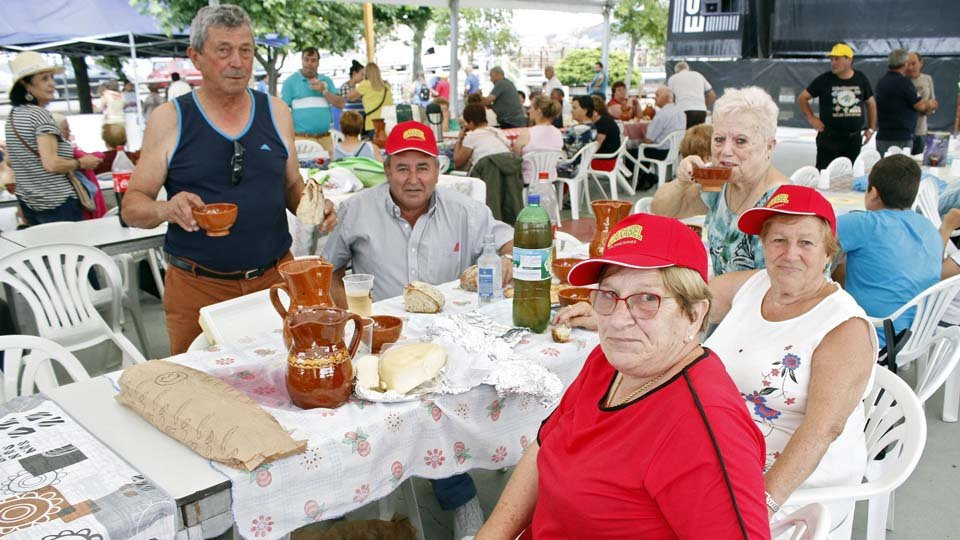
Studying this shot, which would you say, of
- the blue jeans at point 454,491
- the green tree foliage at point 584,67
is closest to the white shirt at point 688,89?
the blue jeans at point 454,491

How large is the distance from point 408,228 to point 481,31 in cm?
2959

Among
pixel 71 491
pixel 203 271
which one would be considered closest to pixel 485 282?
pixel 203 271

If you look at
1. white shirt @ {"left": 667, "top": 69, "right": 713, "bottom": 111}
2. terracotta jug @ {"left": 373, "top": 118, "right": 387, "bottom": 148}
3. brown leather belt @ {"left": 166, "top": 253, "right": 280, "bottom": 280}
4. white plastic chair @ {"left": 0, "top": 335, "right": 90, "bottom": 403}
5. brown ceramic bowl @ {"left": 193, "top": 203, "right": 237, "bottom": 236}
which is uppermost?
white shirt @ {"left": 667, "top": 69, "right": 713, "bottom": 111}

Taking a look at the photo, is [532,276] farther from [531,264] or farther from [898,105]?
[898,105]

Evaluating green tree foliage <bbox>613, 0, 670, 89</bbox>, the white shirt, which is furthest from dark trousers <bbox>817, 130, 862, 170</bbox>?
green tree foliage <bbox>613, 0, 670, 89</bbox>

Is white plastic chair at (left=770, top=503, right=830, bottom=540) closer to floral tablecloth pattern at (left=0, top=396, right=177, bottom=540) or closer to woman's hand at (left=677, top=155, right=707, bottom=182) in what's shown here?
floral tablecloth pattern at (left=0, top=396, right=177, bottom=540)

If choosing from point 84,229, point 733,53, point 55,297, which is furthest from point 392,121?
point 733,53

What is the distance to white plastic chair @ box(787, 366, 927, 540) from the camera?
166cm

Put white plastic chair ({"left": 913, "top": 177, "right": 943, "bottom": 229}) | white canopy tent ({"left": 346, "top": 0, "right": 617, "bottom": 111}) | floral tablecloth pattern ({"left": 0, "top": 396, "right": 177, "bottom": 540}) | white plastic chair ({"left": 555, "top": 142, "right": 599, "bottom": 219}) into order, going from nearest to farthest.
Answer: floral tablecloth pattern ({"left": 0, "top": 396, "right": 177, "bottom": 540})
white plastic chair ({"left": 913, "top": 177, "right": 943, "bottom": 229})
white plastic chair ({"left": 555, "top": 142, "right": 599, "bottom": 219})
white canopy tent ({"left": 346, "top": 0, "right": 617, "bottom": 111})

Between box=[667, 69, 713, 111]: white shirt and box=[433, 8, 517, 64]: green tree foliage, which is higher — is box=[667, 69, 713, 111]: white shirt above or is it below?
below

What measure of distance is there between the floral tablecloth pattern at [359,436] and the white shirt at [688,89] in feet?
29.1

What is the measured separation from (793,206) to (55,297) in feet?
11.0

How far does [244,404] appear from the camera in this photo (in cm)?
156

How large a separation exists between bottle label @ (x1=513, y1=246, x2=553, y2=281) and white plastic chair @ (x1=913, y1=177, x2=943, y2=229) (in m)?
3.46
